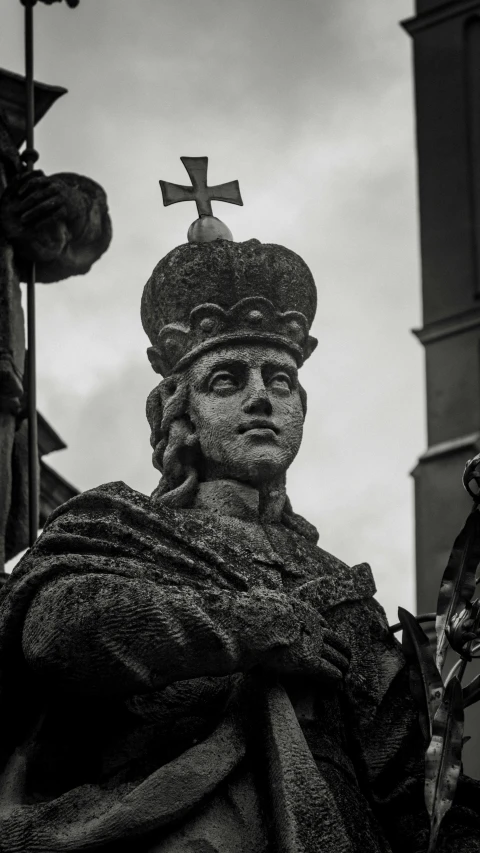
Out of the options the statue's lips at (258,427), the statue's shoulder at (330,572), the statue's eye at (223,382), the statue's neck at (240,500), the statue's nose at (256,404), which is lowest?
the statue's shoulder at (330,572)

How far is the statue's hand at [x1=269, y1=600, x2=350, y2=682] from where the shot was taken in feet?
31.2

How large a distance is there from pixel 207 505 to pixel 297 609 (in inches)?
38.5

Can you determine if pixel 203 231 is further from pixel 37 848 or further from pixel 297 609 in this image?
pixel 37 848

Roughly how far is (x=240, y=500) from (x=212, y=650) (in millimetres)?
1223

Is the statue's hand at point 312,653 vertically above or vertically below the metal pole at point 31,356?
below

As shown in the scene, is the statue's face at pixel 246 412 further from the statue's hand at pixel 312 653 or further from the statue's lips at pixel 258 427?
the statue's hand at pixel 312 653

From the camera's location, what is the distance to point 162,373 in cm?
1088

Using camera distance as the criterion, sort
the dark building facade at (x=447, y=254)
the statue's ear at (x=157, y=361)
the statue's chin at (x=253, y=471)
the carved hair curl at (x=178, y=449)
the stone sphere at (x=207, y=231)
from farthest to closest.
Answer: the dark building facade at (x=447, y=254) < the stone sphere at (x=207, y=231) < the statue's ear at (x=157, y=361) < the carved hair curl at (x=178, y=449) < the statue's chin at (x=253, y=471)

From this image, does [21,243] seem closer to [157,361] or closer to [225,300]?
[157,361]

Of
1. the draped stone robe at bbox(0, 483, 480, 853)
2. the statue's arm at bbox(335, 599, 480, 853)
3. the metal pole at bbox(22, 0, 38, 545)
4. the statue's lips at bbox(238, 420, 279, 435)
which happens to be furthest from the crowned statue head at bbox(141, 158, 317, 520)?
the metal pole at bbox(22, 0, 38, 545)

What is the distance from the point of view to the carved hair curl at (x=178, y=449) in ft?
34.4

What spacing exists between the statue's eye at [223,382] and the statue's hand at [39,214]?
3525mm

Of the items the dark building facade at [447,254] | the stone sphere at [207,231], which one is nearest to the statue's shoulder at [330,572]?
the stone sphere at [207,231]

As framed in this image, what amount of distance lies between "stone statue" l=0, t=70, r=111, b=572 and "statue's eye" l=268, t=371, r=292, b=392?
2.92 m
